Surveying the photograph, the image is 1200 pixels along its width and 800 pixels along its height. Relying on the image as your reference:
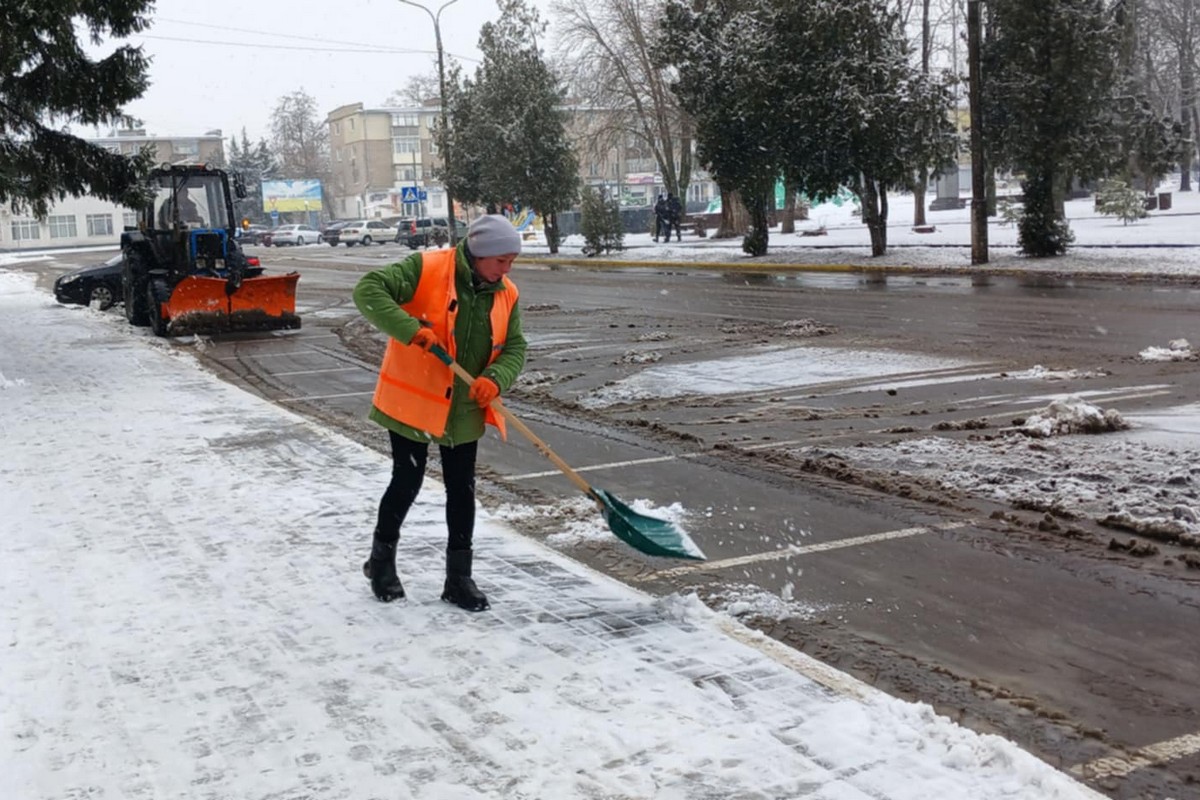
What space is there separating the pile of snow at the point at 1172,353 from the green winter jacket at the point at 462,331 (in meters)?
8.10

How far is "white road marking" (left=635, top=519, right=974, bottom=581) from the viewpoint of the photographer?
5.53 meters

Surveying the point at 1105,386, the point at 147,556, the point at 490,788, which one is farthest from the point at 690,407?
the point at 490,788

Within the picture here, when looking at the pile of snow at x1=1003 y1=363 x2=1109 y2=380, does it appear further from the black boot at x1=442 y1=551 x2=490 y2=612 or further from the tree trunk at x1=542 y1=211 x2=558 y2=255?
the tree trunk at x1=542 y1=211 x2=558 y2=255

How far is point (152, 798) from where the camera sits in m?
3.35

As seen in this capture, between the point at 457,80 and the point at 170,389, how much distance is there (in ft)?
118

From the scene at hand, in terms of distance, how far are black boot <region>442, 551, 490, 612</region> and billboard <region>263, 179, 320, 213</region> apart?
106266mm

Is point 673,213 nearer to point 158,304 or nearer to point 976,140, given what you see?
point 976,140

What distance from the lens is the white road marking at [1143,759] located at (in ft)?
11.3

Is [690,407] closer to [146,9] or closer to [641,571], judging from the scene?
[641,571]

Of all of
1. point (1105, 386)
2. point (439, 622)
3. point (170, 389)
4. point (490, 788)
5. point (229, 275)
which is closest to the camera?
point (490, 788)

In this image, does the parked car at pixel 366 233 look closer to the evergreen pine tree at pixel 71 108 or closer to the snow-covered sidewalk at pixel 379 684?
the evergreen pine tree at pixel 71 108

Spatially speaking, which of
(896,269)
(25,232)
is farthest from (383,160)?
(896,269)

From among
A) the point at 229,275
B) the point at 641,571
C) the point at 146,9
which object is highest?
the point at 146,9

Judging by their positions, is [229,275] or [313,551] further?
[229,275]
